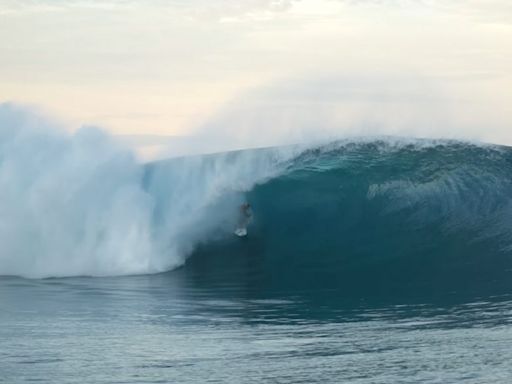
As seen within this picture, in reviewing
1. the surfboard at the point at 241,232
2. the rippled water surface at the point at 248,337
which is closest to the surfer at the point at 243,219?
the surfboard at the point at 241,232

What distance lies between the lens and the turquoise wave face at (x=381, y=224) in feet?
55.9

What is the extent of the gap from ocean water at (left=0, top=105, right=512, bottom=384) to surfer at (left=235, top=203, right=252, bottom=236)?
0.57ft

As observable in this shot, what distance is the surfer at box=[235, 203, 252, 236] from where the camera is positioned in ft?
69.2

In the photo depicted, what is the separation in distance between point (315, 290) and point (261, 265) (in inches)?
124

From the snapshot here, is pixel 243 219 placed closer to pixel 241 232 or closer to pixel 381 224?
pixel 241 232

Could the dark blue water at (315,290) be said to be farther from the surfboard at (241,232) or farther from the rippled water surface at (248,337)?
the surfboard at (241,232)

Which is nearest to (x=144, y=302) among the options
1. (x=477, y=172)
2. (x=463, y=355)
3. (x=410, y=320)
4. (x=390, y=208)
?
(x=410, y=320)

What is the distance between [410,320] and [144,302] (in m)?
4.17

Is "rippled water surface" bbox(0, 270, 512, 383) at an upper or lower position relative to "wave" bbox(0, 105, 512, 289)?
lower

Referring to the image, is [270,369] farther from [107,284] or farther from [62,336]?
[107,284]

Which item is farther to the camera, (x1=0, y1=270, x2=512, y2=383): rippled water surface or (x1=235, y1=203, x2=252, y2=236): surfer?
(x1=235, y1=203, x2=252, y2=236): surfer

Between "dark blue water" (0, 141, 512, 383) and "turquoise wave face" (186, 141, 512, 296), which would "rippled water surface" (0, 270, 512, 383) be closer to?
"dark blue water" (0, 141, 512, 383)

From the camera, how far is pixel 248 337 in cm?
1159

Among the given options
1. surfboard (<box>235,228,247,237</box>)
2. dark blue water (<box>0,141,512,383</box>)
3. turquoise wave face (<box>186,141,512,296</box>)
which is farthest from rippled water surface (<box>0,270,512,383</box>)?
surfboard (<box>235,228,247,237</box>)
